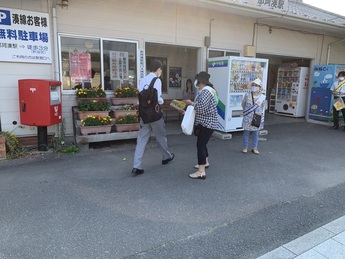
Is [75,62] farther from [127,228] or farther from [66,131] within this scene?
[127,228]

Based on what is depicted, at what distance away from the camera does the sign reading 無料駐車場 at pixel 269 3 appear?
7207mm

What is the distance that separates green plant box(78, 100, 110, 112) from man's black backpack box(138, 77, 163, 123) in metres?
2.23

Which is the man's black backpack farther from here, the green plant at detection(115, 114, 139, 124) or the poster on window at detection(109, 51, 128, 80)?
the poster on window at detection(109, 51, 128, 80)

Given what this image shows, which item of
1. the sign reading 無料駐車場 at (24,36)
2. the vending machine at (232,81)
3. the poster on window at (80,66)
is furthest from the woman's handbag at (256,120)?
the sign reading 無料駐車場 at (24,36)

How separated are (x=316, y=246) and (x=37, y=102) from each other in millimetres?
5296

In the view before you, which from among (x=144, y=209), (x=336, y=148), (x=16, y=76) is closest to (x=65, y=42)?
(x=16, y=76)

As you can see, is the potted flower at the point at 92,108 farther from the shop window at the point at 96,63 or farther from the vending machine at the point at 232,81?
the vending machine at the point at 232,81

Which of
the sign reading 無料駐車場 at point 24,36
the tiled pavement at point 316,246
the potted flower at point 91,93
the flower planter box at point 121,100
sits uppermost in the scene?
the sign reading 無料駐車場 at point 24,36

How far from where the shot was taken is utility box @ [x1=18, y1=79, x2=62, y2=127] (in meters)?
5.42

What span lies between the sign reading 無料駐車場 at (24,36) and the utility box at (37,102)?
0.68 meters

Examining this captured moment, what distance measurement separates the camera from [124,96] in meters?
6.80

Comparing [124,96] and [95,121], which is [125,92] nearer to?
[124,96]

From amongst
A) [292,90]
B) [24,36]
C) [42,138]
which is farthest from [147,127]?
[292,90]

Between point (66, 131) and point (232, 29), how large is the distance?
5860mm
